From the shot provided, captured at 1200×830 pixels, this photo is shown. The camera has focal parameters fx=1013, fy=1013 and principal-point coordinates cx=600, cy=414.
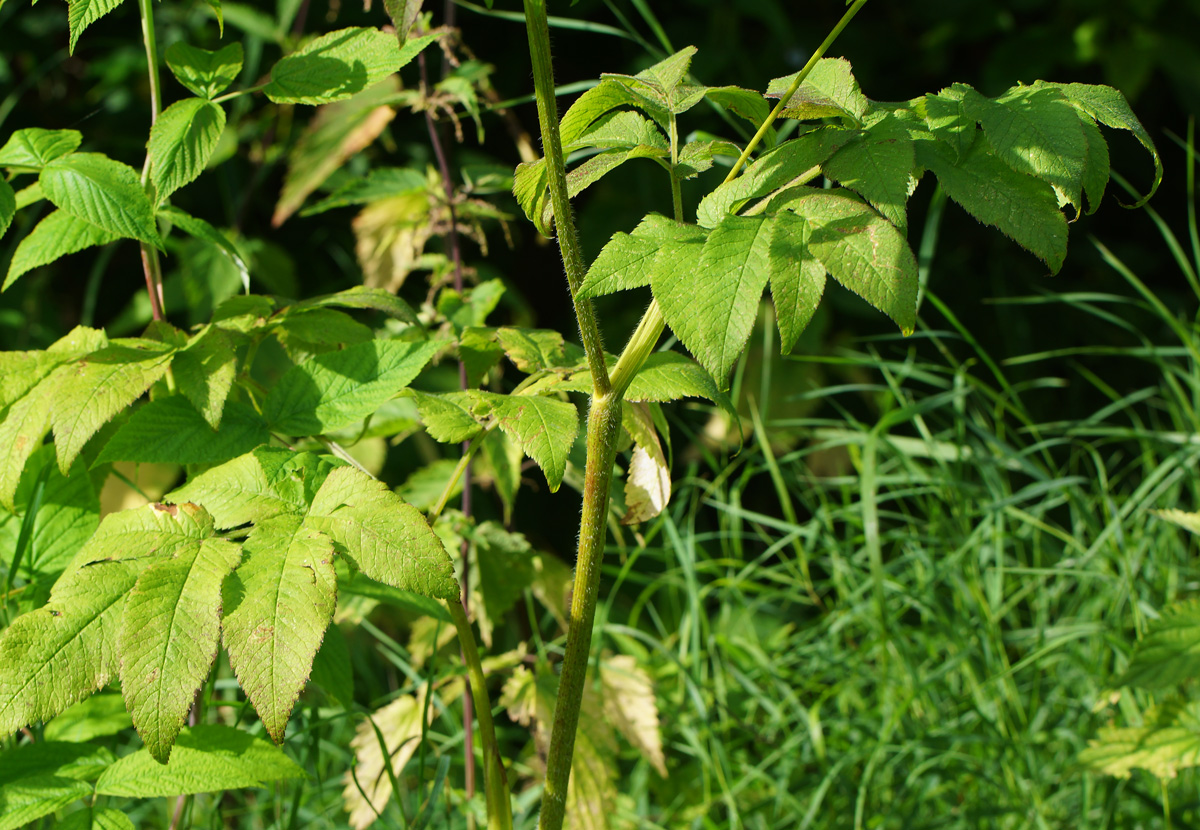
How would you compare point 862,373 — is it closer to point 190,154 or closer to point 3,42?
point 190,154

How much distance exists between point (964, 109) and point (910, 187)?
72 mm

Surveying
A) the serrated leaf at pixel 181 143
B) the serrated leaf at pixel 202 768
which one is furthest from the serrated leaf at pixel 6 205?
the serrated leaf at pixel 202 768

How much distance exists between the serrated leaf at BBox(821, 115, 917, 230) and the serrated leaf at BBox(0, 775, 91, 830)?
713 mm

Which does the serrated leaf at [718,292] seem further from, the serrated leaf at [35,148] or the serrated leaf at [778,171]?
the serrated leaf at [35,148]

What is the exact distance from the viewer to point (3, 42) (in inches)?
89.2

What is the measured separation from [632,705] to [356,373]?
662 mm

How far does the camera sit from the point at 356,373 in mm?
799

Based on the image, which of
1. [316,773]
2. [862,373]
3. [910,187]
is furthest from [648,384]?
[862,373]

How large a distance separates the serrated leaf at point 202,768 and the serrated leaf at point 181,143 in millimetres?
436

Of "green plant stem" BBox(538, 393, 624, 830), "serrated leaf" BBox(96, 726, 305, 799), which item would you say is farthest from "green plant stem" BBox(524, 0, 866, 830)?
"serrated leaf" BBox(96, 726, 305, 799)

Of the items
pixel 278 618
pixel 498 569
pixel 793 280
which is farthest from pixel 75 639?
pixel 498 569

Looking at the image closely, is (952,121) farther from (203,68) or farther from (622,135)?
(203,68)

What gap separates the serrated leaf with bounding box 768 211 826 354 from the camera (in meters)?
0.58

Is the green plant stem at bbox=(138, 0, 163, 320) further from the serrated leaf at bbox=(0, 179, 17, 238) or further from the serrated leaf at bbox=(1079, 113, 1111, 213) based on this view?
the serrated leaf at bbox=(1079, 113, 1111, 213)
